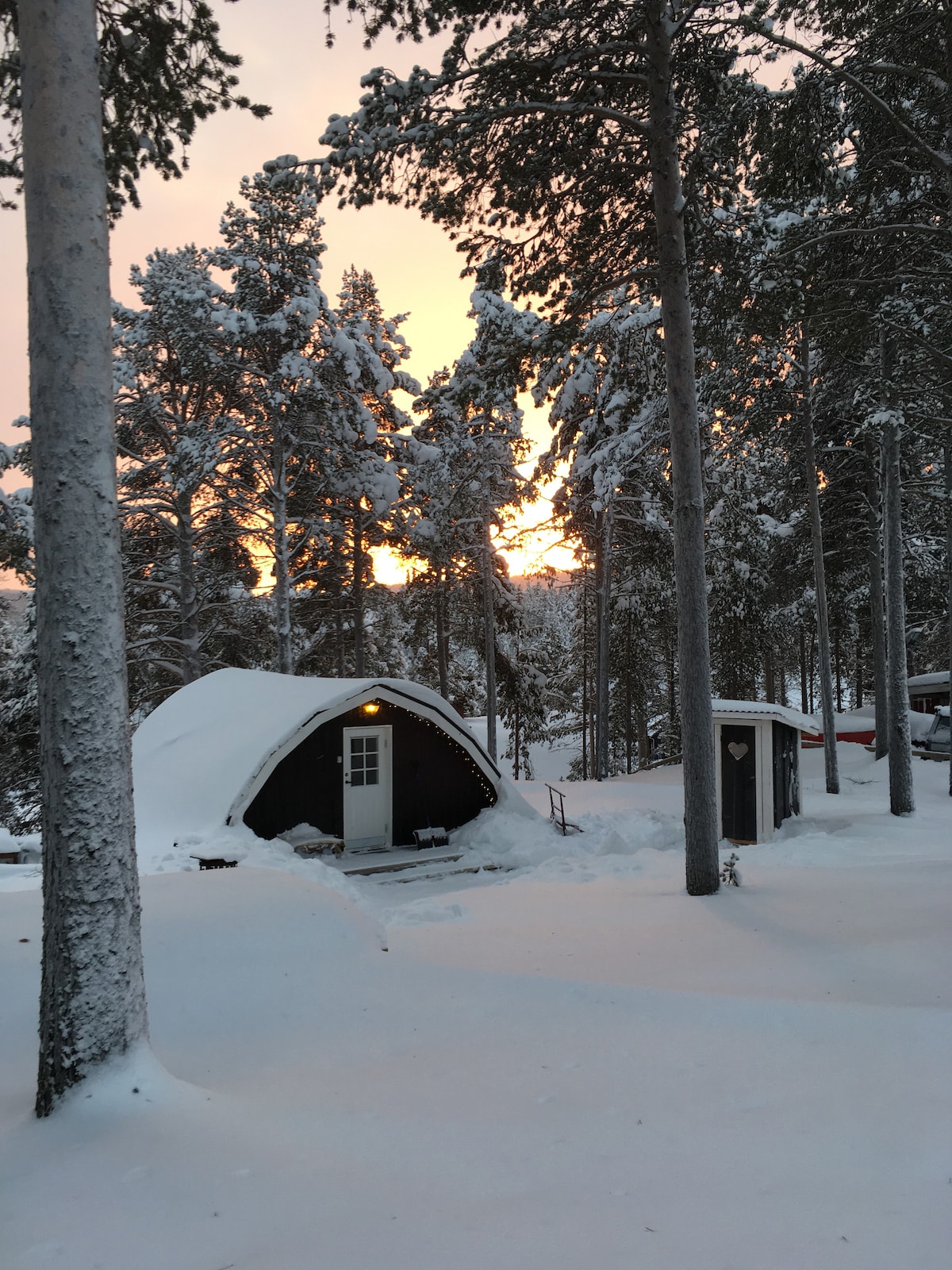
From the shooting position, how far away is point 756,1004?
186 inches

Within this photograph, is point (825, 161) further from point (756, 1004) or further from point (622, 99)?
point (756, 1004)

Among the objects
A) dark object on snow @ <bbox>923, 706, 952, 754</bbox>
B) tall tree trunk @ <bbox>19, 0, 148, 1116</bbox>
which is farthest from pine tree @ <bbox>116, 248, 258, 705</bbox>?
dark object on snow @ <bbox>923, 706, 952, 754</bbox>

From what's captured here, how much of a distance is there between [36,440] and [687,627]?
6462 mm

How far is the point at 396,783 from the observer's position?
1336 cm

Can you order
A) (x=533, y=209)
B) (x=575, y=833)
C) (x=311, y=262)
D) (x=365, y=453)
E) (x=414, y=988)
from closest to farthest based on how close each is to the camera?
(x=414, y=988), (x=533, y=209), (x=575, y=833), (x=311, y=262), (x=365, y=453)

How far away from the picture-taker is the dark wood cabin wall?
12.1 metres

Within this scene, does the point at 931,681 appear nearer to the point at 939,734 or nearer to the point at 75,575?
the point at 939,734

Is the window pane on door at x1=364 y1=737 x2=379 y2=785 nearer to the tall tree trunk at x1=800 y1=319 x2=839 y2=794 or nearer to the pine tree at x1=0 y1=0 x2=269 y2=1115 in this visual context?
the tall tree trunk at x1=800 y1=319 x2=839 y2=794

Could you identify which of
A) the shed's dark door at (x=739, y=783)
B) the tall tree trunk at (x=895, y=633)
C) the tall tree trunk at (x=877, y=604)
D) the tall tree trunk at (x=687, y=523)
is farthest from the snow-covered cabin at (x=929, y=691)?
the tall tree trunk at (x=687, y=523)

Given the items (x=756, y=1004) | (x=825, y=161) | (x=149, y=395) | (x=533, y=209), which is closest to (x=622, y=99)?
(x=533, y=209)

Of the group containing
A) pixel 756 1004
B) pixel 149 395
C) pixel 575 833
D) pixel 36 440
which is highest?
pixel 149 395

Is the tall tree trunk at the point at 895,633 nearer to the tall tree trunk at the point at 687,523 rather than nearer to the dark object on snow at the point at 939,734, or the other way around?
the tall tree trunk at the point at 687,523

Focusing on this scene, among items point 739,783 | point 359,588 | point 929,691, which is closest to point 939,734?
point 929,691

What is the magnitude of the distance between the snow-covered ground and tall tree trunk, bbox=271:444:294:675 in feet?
36.2
